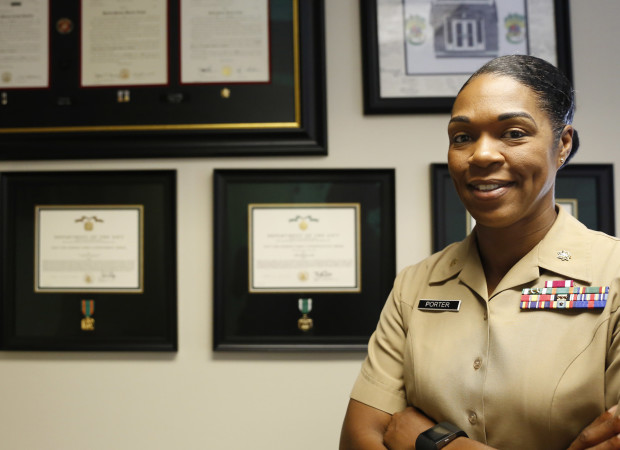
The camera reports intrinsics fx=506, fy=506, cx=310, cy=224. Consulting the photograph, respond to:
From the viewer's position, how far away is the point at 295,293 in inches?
58.7

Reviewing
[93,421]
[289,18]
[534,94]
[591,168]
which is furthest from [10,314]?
[591,168]

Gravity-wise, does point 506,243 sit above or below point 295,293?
above

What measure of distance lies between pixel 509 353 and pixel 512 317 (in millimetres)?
62

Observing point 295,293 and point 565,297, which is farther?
point 295,293

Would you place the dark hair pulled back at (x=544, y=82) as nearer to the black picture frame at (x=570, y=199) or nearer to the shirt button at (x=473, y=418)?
the shirt button at (x=473, y=418)

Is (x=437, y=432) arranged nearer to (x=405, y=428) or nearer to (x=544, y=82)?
(x=405, y=428)

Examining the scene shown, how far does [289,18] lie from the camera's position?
59.7 inches

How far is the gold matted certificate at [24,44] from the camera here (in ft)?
5.11

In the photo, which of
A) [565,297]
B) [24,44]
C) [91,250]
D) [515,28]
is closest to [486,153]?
[565,297]

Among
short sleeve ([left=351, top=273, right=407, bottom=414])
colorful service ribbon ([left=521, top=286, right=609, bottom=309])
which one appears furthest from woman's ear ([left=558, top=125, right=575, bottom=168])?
short sleeve ([left=351, top=273, right=407, bottom=414])

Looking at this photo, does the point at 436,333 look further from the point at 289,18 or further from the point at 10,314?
the point at 10,314

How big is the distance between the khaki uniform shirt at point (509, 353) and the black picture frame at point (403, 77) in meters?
0.63

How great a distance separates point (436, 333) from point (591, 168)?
897 mm

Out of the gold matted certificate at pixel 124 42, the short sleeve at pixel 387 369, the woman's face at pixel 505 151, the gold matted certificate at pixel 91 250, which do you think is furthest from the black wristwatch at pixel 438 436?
the gold matted certificate at pixel 124 42
